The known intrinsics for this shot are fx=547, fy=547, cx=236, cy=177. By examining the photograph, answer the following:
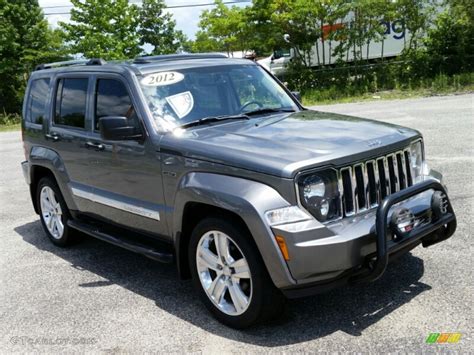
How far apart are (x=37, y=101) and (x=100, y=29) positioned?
31346 millimetres

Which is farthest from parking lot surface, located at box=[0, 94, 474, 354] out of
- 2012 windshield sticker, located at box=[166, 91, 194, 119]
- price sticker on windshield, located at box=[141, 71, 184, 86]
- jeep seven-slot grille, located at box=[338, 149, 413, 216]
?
price sticker on windshield, located at box=[141, 71, 184, 86]

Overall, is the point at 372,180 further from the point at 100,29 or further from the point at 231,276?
the point at 100,29

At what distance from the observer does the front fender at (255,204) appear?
3467 millimetres

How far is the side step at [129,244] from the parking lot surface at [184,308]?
1.28 ft

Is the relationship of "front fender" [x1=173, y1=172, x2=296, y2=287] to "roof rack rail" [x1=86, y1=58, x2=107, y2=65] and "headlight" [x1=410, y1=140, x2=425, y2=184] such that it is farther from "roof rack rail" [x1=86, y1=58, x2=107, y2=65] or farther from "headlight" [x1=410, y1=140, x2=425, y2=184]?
"roof rack rail" [x1=86, y1=58, x2=107, y2=65]

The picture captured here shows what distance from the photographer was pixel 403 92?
2184cm

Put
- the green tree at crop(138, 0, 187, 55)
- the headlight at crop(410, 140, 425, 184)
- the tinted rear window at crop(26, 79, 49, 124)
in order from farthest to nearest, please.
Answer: the green tree at crop(138, 0, 187, 55) < the tinted rear window at crop(26, 79, 49, 124) < the headlight at crop(410, 140, 425, 184)

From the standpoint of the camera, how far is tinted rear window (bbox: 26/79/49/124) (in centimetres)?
618

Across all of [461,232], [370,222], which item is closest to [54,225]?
[370,222]

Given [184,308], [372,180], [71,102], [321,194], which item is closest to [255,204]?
[321,194]

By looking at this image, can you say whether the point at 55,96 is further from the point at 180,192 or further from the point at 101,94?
the point at 180,192

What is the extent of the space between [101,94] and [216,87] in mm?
1119

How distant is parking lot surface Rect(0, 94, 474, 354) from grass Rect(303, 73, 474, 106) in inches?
603

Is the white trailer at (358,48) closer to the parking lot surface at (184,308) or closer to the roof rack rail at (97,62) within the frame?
→ the parking lot surface at (184,308)
